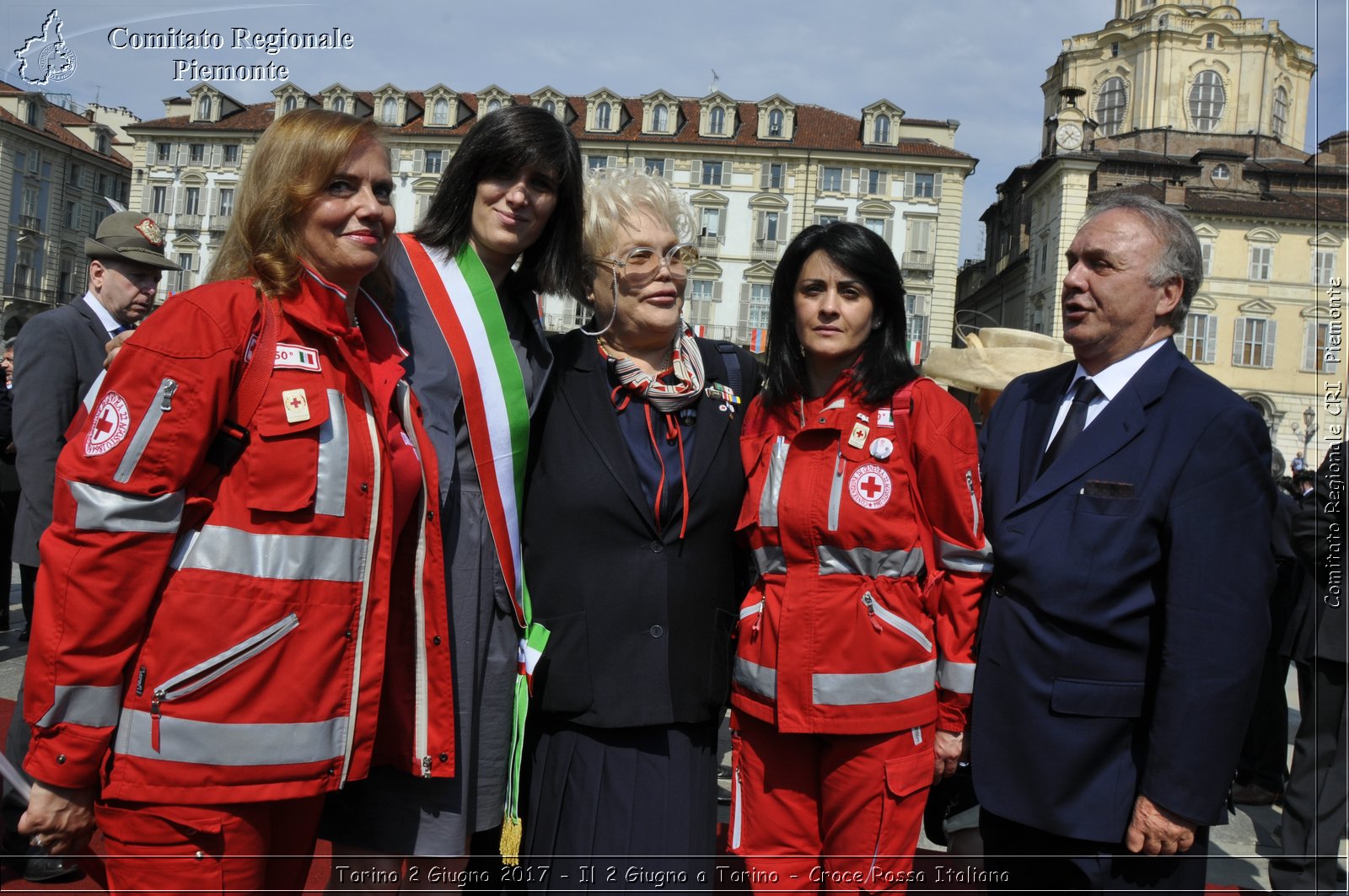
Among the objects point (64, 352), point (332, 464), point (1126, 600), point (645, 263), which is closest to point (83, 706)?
point (332, 464)

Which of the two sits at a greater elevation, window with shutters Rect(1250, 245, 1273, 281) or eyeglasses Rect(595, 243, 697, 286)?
window with shutters Rect(1250, 245, 1273, 281)

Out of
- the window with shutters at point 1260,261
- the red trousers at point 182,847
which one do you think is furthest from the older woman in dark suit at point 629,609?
the window with shutters at point 1260,261

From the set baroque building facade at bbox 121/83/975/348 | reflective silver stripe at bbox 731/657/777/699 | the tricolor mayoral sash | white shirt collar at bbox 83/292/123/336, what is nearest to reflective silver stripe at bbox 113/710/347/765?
the tricolor mayoral sash

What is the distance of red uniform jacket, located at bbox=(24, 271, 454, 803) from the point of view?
1.83 metres

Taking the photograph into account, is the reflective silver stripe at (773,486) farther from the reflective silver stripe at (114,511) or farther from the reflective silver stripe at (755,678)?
the reflective silver stripe at (114,511)

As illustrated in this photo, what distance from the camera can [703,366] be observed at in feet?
9.37

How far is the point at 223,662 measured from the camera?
1915mm

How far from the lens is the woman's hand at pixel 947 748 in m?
2.61

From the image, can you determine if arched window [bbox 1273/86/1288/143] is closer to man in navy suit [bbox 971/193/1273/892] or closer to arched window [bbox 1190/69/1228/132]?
arched window [bbox 1190/69/1228/132]

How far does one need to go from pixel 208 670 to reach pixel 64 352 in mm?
2694

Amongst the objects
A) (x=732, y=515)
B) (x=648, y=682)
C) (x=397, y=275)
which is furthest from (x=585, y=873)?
(x=397, y=275)

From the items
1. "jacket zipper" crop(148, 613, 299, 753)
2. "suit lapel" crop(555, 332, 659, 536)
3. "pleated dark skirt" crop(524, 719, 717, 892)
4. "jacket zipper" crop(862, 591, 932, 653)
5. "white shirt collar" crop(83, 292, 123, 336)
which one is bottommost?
"pleated dark skirt" crop(524, 719, 717, 892)

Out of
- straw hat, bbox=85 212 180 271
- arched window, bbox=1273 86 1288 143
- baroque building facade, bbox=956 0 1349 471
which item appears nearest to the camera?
straw hat, bbox=85 212 180 271

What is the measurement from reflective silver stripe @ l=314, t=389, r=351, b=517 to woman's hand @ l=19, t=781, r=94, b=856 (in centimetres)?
70
